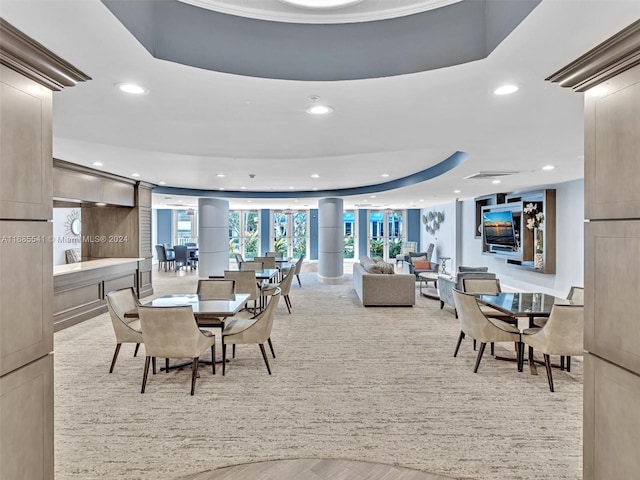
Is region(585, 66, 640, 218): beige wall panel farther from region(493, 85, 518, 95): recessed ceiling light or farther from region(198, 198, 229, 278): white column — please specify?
region(198, 198, 229, 278): white column

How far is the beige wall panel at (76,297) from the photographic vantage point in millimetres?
5418

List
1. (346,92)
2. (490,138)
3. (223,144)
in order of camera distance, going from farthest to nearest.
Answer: (223,144)
(490,138)
(346,92)

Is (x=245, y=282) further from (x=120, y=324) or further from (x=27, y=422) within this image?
(x=27, y=422)

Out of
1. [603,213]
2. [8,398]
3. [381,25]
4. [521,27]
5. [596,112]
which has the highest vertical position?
[381,25]

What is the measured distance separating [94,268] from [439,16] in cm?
648

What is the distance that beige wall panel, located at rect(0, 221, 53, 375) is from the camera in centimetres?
155

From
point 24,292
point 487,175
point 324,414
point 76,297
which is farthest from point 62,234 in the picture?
point 487,175

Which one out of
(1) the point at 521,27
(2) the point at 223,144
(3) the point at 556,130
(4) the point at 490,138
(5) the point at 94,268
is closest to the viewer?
(1) the point at 521,27

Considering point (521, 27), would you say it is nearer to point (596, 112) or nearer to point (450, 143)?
point (596, 112)

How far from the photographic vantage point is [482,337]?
3.61 m

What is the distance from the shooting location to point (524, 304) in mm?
3879

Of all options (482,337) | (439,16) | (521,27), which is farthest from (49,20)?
(482,337)

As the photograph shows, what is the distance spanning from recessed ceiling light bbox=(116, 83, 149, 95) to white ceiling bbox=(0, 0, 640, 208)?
8cm

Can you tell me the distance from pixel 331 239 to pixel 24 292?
8.78 meters
